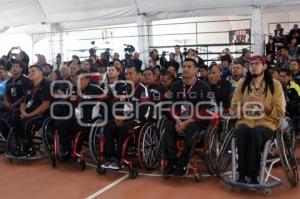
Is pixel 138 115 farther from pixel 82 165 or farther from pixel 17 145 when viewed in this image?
pixel 17 145

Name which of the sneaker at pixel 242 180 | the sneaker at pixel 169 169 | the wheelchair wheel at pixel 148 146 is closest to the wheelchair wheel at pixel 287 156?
the sneaker at pixel 242 180

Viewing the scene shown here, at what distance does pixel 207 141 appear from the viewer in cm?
364

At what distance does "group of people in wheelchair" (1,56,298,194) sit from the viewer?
137 inches

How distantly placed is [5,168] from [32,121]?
1.85 feet

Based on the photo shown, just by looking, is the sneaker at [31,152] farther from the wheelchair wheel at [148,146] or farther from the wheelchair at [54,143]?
the wheelchair wheel at [148,146]

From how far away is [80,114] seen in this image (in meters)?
4.36

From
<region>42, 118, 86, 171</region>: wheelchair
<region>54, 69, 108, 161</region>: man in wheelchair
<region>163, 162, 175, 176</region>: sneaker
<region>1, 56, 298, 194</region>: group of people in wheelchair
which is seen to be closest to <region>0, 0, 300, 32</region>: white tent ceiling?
<region>1, 56, 298, 194</region>: group of people in wheelchair

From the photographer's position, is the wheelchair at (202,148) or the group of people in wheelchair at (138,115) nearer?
the group of people in wheelchair at (138,115)

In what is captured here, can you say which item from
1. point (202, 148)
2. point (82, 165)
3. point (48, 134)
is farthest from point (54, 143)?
point (202, 148)

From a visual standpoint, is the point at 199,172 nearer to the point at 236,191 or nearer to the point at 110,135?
the point at 236,191

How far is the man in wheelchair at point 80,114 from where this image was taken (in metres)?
4.29

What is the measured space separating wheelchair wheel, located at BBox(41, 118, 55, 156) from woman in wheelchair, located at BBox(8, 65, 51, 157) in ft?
0.45

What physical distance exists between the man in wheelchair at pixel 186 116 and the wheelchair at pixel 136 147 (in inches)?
10.0

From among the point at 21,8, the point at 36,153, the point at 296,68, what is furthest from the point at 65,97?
the point at 21,8
